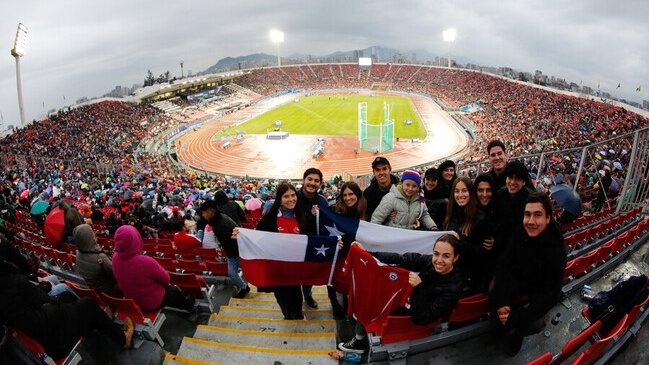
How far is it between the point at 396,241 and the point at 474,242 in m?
0.98

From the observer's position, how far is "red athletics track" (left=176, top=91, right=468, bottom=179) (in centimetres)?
3123

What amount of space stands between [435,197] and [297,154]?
29779 mm

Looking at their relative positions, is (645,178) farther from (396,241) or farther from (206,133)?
(206,133)

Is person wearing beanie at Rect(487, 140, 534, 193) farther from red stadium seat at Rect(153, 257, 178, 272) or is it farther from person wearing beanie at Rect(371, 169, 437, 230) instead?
red stadium seat at Rect(153, 257, 178, 272)

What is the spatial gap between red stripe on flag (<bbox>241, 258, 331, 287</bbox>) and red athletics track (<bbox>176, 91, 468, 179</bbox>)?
2389 centimetres

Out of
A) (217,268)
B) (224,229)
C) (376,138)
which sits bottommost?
(376,138)

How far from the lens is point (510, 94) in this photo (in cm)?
5556

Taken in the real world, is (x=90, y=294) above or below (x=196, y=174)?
above

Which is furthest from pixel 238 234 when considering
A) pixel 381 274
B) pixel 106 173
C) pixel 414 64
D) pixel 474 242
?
pixel 414 64

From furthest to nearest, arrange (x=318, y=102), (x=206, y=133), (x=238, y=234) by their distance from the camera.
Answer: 1. (x=318, y=102)
2. (x=206, y=133)
3. (x=238, y=234)

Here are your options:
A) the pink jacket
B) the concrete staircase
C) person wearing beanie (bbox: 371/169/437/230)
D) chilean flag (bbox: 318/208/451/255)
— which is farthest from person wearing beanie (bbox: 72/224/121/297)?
person wearing beanie (bbox: 371/169/437/230)

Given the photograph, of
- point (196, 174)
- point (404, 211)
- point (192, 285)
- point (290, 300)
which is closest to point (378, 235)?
point (404, 211)

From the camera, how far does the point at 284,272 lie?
16.3 feet

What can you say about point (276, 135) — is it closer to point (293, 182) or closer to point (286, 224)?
point (293, 182)
